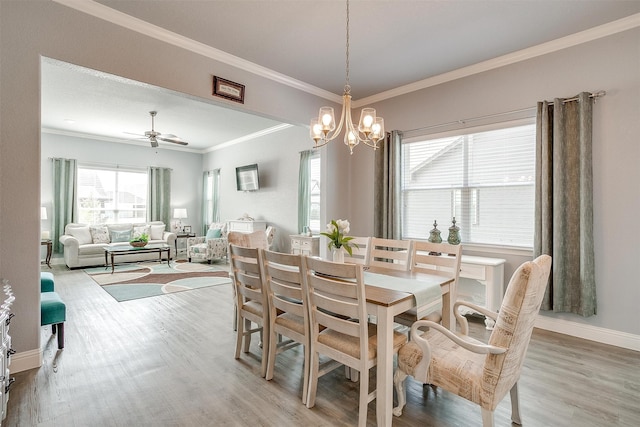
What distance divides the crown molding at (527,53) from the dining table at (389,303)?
271 cm

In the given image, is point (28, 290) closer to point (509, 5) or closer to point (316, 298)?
point (316, 298)

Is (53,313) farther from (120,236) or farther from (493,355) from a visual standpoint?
(120,236)

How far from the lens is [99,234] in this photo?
23.5ft

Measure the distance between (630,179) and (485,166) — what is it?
1.27m

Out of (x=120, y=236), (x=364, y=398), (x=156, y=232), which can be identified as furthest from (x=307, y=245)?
(x=120, y=236)

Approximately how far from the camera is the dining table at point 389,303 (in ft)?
5.60

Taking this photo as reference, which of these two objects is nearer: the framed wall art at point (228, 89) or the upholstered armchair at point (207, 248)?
the framed wall art at point (228, 89)

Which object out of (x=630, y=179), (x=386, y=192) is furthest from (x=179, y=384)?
(x=630, y=179)

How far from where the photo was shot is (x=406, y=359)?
1787 mm

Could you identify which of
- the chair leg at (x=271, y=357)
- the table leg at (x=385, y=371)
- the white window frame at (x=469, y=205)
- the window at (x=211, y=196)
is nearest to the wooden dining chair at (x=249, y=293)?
the chair leg at (x=271, y=357)

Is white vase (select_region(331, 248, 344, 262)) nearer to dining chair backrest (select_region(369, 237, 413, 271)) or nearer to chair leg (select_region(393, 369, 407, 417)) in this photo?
dining chair backrest (select_region(369, 237, 413, 271))

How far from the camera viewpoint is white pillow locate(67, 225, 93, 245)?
692 centimetres

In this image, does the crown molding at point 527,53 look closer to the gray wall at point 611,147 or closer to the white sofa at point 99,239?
the gray wall at point 611,147

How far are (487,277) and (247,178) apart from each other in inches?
220
